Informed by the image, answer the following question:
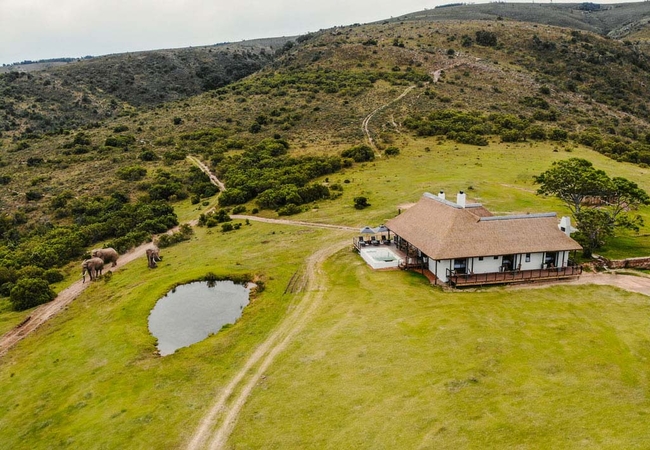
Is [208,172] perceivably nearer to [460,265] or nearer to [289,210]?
[289,210]

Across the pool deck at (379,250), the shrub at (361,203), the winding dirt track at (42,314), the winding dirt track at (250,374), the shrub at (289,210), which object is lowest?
the winding dirt track at (42,314)

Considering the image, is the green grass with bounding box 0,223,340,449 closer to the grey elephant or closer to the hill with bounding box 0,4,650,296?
the grey elephant

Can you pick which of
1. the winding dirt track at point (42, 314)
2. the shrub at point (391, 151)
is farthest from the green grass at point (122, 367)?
the shrub at point (391, 151)

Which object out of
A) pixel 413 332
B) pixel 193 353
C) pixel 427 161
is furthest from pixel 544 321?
pixel 427 161

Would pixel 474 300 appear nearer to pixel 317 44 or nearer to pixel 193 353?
pixel 193 353

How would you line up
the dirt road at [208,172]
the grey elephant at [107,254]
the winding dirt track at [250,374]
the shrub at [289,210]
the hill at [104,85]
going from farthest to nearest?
the hill at [104,85] < the dirt road at [208,172] < the shrub at [289,210] < the grey elephant at [107,254] < the winding dirt track at [250,374]

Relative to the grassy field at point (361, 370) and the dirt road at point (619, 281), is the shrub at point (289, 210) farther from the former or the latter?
the dirt road at point (619, 281)

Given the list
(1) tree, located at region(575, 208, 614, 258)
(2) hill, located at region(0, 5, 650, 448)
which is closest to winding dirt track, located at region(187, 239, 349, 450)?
A: (2) hill, located at region(0, 5, 650, 448)

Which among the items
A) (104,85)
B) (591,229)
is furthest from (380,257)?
(104,85)
